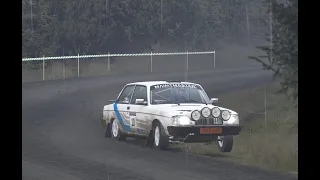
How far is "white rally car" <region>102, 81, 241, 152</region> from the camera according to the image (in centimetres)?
1554

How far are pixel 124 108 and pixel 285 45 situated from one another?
14.4ft

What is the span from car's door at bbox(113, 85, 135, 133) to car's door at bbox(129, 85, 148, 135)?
165mm

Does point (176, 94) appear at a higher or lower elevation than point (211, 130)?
higher

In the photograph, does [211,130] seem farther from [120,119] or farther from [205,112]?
[120,119]

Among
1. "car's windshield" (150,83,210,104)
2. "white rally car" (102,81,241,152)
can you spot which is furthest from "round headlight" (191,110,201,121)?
"car's windshield" (150,83,210,104)

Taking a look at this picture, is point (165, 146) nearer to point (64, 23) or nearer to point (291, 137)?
point (291, 137)

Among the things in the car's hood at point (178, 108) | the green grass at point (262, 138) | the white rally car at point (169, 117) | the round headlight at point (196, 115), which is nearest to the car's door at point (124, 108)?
the white rally car at point (169, 117)

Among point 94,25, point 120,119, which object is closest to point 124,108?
point 120,119

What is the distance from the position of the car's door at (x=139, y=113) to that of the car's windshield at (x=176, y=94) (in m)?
0.27

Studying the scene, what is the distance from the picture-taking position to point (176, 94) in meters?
17.1

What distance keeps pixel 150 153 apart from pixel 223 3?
145 feet

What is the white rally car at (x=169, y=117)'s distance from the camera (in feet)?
51.0

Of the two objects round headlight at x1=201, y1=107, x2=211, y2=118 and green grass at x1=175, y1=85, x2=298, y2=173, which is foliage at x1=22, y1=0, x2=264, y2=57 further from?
round headlight at x1=201, y1=107, x2=211, y2=118
